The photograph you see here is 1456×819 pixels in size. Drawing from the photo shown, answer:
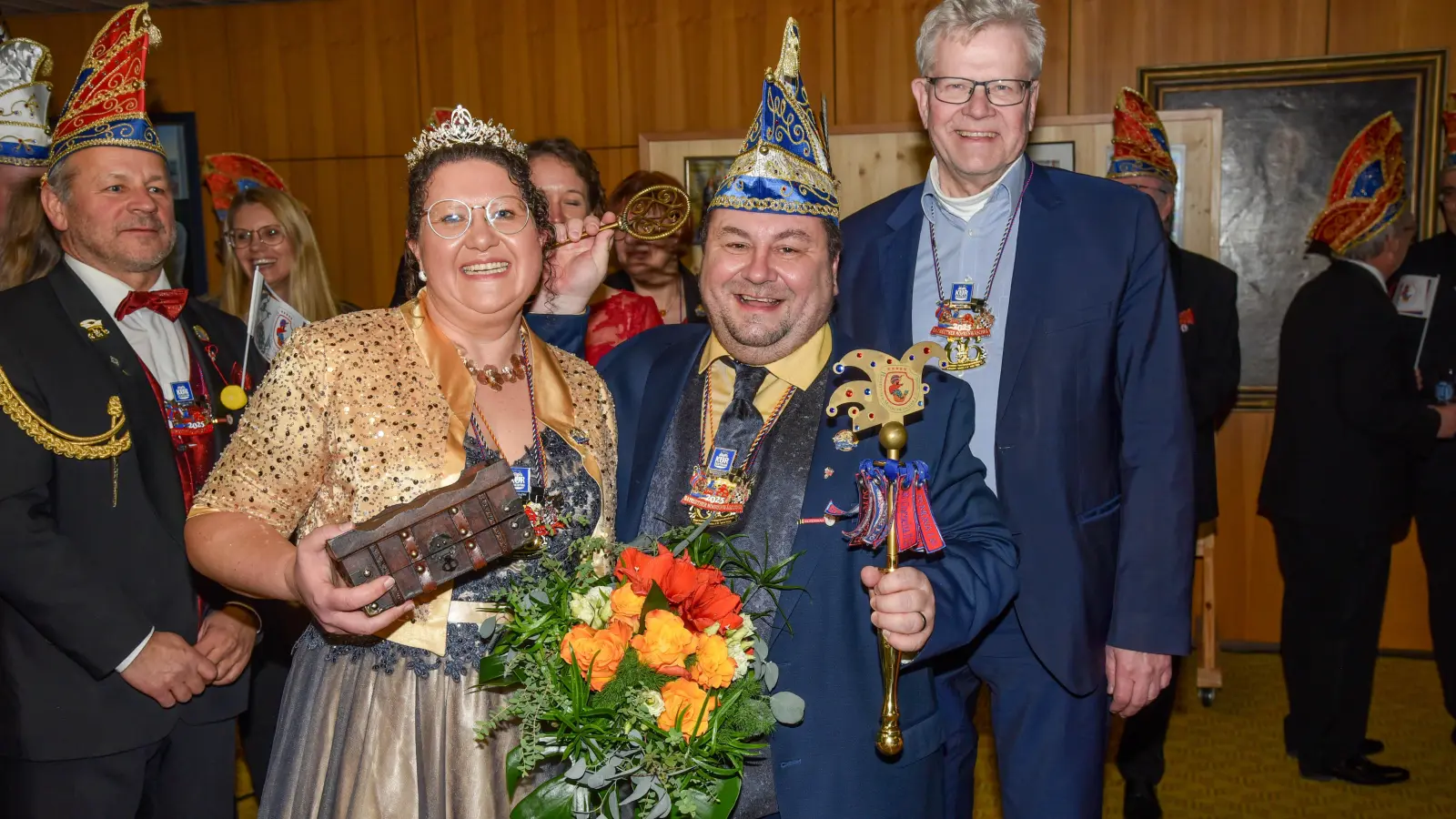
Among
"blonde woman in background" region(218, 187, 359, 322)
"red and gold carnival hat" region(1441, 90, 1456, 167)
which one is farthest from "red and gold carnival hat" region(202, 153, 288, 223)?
"red and gold carnival hat" region(1441, 90, 1456, 167)

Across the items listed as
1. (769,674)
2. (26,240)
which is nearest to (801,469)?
(769,674)

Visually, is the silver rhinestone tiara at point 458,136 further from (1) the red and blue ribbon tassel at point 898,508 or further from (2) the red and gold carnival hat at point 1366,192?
(2) the red and gold carnival hat at point 1366,192

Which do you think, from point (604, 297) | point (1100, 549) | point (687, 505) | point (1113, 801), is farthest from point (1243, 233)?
point (687, 505)

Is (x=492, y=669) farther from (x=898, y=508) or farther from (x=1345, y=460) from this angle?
(x=1345, y=460)

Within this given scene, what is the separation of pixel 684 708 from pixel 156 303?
1965 mm

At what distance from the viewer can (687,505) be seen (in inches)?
85.4

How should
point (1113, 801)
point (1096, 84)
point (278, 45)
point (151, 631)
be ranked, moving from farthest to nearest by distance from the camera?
point (278, 45)
point (1096, 84)
point (1113, 801)
point (151, 631)

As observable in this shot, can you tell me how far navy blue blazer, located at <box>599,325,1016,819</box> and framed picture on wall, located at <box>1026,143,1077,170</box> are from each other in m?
4.17

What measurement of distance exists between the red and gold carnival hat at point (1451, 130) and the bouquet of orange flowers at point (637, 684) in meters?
4.80

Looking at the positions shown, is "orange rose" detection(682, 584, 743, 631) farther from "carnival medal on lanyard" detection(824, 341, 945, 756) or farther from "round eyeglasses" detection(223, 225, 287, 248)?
"round eyeglasses" detection(223, 225, 287, 248)

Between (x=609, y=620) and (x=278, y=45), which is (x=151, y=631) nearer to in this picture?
(x=609, y=620)

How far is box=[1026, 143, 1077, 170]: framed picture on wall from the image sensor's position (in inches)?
235

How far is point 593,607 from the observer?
5.69ft

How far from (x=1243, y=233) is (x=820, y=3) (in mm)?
2459
